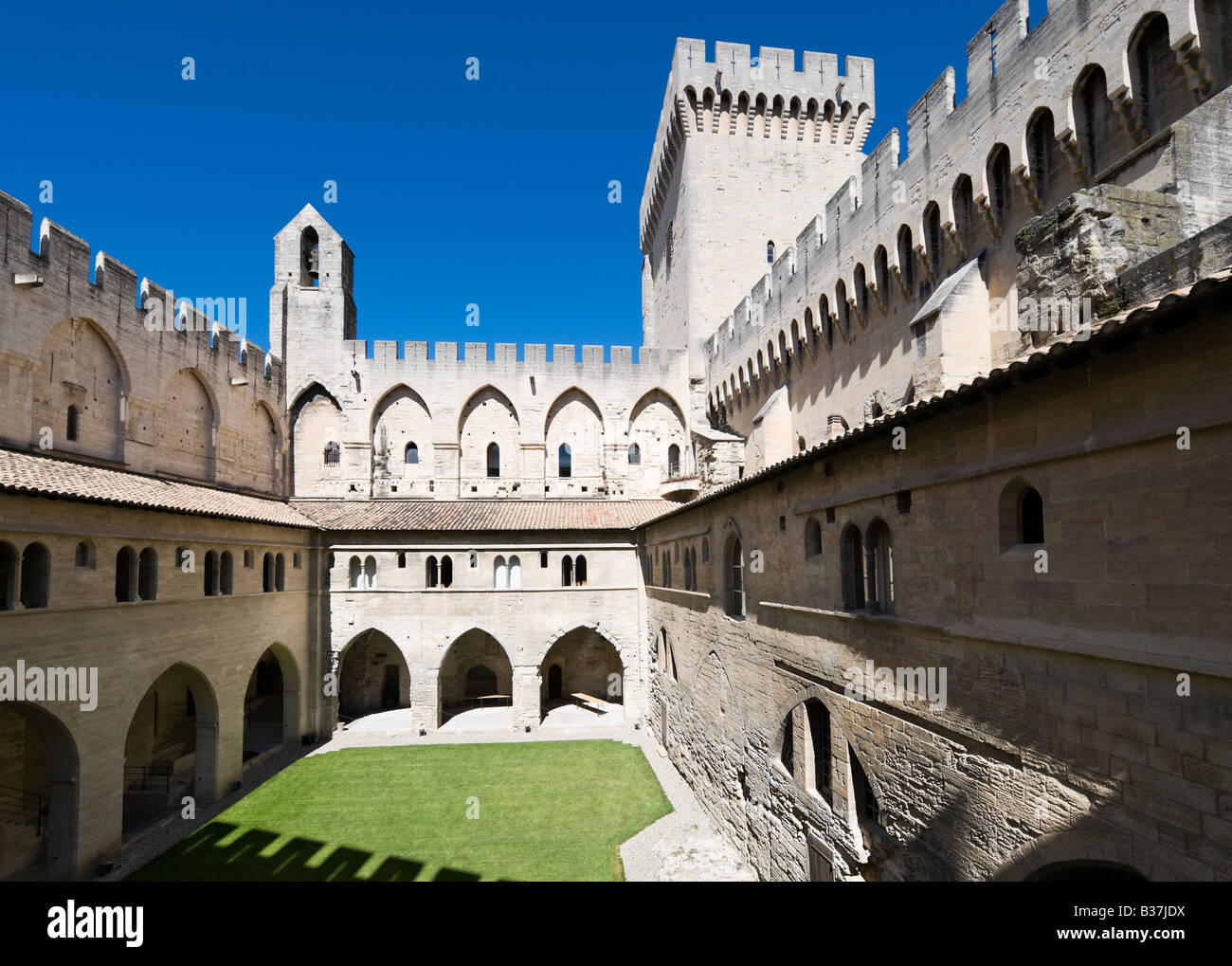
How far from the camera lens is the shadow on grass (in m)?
14.4

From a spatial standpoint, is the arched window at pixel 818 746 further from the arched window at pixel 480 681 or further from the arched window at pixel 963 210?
the arched window at pixel 480 681

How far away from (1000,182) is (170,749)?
2686cm

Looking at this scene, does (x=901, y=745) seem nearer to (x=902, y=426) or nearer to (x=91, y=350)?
(x=902, y=426)

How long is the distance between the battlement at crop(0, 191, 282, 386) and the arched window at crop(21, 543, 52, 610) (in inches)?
288

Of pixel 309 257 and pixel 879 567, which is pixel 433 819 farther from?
pixel 309 257

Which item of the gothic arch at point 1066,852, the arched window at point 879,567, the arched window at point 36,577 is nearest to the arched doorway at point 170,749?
the arched window at point 36,577

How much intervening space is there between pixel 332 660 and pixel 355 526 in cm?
484

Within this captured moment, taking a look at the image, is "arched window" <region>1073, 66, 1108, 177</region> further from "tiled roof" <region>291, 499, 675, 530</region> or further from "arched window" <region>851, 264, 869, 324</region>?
"tiled roof" <region>291, 499, 675, 530</region>

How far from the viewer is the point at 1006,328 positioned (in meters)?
12.7

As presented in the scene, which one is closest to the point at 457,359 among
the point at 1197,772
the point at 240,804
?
the point at 240,804

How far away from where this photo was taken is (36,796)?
1697cm

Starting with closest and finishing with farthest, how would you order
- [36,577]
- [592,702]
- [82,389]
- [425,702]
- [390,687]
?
[36,577] → [82,389] → [425,702] → [592,702] → [390,687]

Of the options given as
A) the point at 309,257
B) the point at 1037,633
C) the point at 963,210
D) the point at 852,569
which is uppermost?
the point at 309,257

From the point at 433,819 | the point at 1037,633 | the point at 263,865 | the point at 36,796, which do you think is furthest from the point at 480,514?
the point at 1037,633
